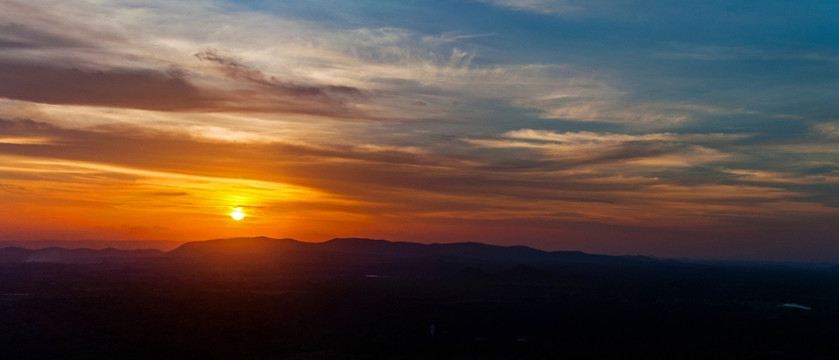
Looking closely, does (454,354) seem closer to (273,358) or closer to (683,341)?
(273,358)

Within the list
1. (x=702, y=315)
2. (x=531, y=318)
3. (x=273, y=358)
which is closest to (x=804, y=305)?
(x=702, y=315)

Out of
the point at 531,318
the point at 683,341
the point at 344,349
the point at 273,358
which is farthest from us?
the point at 531,318

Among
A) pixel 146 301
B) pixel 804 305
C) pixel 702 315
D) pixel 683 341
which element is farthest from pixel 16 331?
pixel 804 305

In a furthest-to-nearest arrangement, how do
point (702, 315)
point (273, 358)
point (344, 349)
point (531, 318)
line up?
1. point (702, 315)
2. point (531, 318)
3. point (344, 349)
4. point (273, 358)

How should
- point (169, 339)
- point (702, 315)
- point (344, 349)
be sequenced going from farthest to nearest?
point (702, 315) → point (169, 339) → point (344, 349)

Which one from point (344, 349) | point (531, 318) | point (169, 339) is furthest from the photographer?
point (531, 318)

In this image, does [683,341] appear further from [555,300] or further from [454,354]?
[555,300]

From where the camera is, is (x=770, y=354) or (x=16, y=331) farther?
(x=16, y=331)

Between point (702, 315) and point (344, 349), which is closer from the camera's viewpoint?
point (344, 349)

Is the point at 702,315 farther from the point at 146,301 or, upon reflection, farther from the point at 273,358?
the point at 146,301
